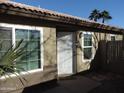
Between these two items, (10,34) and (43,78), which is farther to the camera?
(43,78)

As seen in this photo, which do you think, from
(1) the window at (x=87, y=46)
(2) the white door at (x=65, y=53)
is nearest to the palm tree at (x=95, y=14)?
(1) the window at (x=87, y=46)

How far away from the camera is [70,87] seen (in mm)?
8492

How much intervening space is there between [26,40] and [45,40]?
3.51 feet

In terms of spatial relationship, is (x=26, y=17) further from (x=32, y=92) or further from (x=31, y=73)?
(x=32, y=92)

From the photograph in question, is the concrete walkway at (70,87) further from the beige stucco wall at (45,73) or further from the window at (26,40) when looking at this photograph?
the window at (26,40)

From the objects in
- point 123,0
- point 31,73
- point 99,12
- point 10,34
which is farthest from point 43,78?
point 99,12

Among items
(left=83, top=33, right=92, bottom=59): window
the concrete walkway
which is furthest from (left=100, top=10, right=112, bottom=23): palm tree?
the concrete walkway

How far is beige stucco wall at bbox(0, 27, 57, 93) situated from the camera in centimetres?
719

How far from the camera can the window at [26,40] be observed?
715 centimetres

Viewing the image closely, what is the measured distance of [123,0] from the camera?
54.3 ft

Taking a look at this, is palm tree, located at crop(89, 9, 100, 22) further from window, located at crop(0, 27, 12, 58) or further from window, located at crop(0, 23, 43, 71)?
window, located at crop(0, 27, 12, 58)

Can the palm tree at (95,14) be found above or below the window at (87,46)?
above

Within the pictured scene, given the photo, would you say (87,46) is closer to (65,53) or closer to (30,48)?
(65,53)

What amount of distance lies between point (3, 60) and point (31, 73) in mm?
2733
